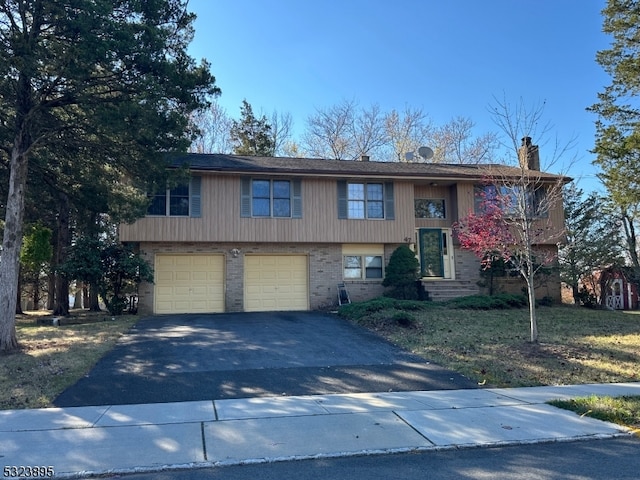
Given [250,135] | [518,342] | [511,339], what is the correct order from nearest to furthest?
[518,342], [511,339], [250,135]

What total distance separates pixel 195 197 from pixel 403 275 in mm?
8230

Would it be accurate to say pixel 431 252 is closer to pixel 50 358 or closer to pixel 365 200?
pixel 365 200

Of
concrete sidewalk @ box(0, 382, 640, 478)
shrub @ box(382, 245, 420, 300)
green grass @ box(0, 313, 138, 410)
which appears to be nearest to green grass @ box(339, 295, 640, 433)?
concrete sidewalk @ box(0, 382, 640, 478)

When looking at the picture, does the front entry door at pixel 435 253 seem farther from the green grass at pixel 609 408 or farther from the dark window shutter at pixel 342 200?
the green grass at pixel 609 408

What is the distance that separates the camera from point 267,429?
560 cm

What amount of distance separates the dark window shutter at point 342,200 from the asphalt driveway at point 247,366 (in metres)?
5.95

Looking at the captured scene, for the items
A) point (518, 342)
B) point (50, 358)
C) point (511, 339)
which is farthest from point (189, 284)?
point (518, 342)

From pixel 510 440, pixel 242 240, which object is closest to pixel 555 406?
pixel 510 440

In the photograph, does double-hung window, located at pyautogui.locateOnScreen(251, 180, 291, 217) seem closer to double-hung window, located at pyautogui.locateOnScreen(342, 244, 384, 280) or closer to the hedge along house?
the hedge along house

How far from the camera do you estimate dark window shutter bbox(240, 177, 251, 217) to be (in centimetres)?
1762

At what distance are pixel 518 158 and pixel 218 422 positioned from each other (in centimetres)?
900

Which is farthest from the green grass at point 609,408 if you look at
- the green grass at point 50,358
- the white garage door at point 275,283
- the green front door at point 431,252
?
the green front door at point 431,252

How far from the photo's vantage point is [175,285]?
17438mm

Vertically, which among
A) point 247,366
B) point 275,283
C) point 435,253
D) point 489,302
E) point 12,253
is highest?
point 435,253
